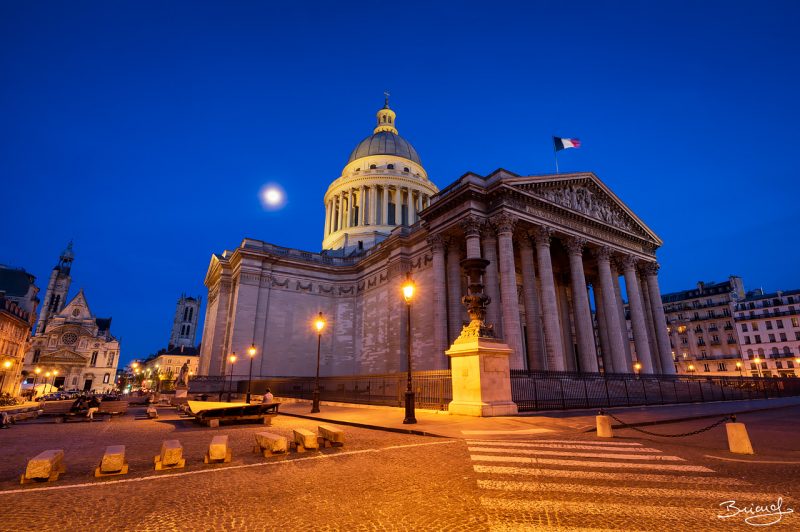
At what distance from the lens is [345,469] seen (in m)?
7.43

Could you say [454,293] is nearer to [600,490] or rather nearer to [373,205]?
[600,490]

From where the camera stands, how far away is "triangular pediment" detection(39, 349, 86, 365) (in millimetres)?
75125

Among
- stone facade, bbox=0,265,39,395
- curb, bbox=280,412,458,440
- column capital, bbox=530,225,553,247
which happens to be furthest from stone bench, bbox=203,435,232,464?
stone facade, bbox=0,265,39,395

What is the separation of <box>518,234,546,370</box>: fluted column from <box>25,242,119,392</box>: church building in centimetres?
8501

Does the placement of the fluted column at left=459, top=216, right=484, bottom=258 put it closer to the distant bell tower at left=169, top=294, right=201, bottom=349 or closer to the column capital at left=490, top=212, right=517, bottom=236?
the column capital at left=490, top=212, right=517, bottom=236

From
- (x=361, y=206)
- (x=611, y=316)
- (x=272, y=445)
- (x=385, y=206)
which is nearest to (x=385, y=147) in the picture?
(x=385, y=206)

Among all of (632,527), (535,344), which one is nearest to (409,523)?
(632,527)

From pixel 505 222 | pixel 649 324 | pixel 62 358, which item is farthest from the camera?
pixel 62 358

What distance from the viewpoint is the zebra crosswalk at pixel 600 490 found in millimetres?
4598

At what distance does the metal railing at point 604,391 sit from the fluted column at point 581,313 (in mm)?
2473

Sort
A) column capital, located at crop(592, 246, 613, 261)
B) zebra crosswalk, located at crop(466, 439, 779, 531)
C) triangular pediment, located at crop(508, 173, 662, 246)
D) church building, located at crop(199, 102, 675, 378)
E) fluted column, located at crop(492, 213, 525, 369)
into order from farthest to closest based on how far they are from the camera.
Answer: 1. column capital, located at crop(592, 246, 613, 261)
2. triangular pediment, located at crop(508, 173, 662, 246)
3. church building, located at crop(199, 102, 675, 378)
4. fluted column, located at crop(492, 213, 525, 369)
5. zebra crosswalk, located at crop(466, 439, 779, 531)

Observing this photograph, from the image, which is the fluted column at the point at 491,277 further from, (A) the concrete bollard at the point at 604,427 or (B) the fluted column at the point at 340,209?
(B) the fluted column at the point at 340,209

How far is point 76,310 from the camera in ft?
271

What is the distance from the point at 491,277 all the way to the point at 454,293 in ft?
17.5
